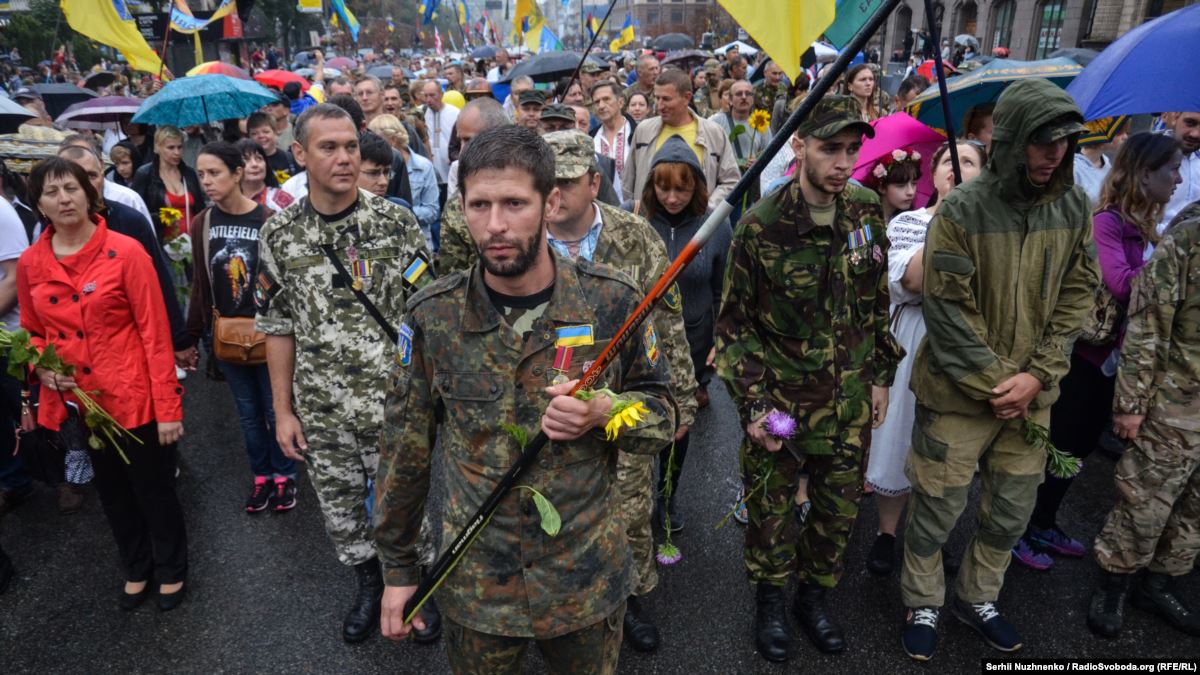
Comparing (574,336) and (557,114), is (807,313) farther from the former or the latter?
(557,114)

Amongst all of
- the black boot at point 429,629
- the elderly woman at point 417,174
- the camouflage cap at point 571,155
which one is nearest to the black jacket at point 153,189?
the elderly woman at point 417,174

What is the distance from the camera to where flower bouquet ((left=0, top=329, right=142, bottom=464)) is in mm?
3395

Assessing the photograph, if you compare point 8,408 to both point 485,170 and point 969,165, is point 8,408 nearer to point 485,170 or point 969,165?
point 485,170

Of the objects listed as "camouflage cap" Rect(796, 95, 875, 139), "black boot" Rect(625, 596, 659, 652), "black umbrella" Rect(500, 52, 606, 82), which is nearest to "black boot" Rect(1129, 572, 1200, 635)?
"black boot" Rect(625, 596, 659, 652)

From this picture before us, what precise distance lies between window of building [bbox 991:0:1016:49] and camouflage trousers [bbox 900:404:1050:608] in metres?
30.2

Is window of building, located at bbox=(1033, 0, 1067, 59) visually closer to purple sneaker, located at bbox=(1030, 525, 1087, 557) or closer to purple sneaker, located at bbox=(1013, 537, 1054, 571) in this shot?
purple sneaker, located at bbox=(1030, 525, 1087, 557)

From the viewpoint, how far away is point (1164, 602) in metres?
3.49

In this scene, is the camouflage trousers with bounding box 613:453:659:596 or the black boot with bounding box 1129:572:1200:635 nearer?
the camouflage trousers with bounding box 613:453:659:596

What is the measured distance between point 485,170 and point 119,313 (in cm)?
257

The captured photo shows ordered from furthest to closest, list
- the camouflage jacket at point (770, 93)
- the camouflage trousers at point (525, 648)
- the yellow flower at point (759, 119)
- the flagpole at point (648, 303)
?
the camouflage jacket at point (770, 93) < the yellow flower at point (759, 119) < the camouflage trousers at point (525, 648) < the flagpole at point (648, 303)

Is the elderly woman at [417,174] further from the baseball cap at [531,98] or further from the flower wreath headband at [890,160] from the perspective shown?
the flower wreath headband at [890,160]

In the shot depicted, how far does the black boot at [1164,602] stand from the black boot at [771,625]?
1787 mm

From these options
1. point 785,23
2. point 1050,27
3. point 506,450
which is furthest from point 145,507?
point 1050,27

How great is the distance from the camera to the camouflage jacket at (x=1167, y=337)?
319 centimetres
